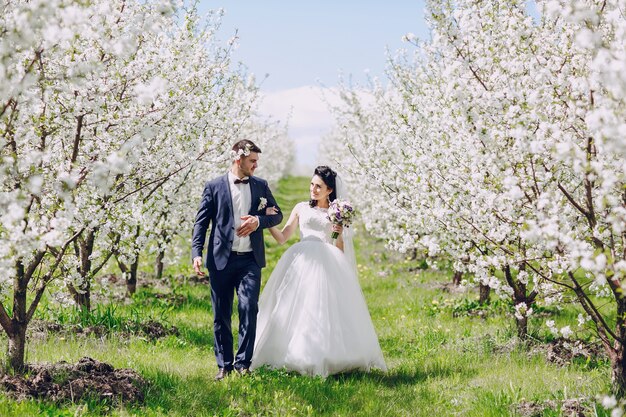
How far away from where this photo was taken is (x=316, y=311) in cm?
692

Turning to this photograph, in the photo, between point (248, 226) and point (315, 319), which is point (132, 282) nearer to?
point (248, 226)

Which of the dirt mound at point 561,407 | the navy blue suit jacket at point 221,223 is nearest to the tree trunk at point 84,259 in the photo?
the navy blue suit jacket at point 221,223

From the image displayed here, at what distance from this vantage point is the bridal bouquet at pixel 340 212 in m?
7.23

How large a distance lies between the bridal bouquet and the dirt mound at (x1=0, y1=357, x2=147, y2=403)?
105 inches

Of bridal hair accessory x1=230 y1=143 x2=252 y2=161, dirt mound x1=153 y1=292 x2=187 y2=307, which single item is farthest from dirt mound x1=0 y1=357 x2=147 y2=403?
dirt mound x1=153 y1=292 x2=187 y2=307

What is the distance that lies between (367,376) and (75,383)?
9.51ft

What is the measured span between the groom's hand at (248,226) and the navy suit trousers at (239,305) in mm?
257

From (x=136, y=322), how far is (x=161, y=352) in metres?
0.95

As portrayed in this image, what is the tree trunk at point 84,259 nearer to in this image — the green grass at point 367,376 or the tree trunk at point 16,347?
the green grass at point 367,376

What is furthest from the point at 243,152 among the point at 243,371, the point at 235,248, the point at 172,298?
the point at 172,298

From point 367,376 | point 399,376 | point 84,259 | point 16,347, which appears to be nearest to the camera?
point 16,347

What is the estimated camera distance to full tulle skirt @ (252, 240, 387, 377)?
6.75 meters

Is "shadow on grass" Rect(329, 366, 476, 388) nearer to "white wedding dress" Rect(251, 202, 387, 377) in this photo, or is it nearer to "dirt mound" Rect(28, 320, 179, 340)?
"white wedding dress" Rect(251, 202, 387, 377)

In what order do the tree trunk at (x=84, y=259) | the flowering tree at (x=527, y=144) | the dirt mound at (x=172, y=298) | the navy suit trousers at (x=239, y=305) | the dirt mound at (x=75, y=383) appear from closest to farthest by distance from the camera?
the flowering tree at (x=527, y=144) → the dirt mound at (x=75, y=383) → the navy suit trousers at (x=239, y=305) → the tree trunk at (x=84, y=259) → the dirt mound at (x=172, y=298)
